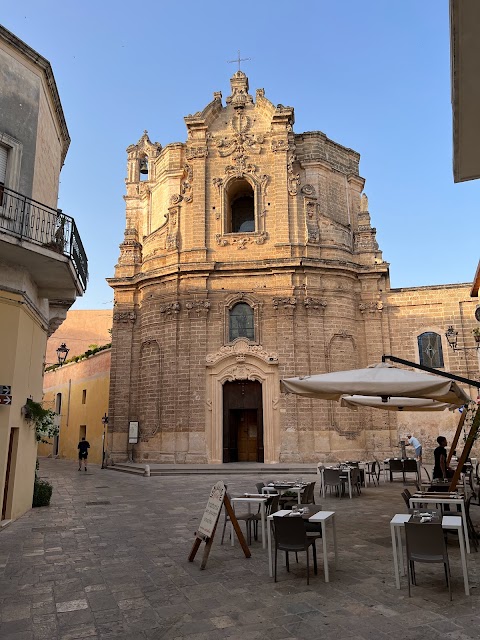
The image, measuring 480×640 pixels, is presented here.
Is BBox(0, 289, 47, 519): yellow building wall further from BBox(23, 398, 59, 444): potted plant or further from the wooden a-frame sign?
the wooden a-frame sign

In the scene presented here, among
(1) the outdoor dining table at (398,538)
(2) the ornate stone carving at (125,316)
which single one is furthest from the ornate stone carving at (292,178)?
(1) the outdoor dining table at (398,538)

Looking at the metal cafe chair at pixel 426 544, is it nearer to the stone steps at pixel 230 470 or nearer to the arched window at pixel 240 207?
the stone steps at pixel 230 470

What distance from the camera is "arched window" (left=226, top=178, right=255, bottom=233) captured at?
82.2 feet

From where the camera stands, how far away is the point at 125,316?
24625 millimetres

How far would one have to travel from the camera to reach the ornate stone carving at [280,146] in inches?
949

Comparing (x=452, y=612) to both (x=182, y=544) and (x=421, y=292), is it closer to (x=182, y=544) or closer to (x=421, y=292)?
(x=182, y=544)

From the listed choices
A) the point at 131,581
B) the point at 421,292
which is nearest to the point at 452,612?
the point at 131,581

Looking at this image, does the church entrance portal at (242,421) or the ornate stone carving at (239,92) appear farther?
the ornate stone carving at (239,92)

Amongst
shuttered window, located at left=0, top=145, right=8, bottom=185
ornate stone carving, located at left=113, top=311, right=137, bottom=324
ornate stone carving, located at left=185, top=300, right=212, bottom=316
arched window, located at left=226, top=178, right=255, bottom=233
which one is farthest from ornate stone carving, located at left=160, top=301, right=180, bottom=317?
shuttered window, located at left=0, top=145, right=8, bottom=185

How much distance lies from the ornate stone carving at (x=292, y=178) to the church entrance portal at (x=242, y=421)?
29.4ft

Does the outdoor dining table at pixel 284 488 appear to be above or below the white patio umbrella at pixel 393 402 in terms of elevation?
below

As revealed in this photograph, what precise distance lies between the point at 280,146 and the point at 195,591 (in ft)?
71.7

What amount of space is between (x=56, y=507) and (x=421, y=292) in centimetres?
1785

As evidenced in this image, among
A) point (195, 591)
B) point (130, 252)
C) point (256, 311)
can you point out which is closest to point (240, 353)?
point (256, 311)
